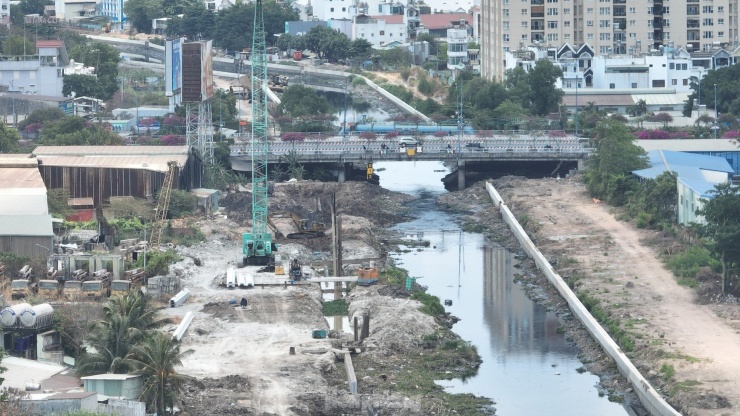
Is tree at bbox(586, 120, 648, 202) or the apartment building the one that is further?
the apartment building

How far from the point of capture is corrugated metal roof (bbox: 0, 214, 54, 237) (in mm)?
59656

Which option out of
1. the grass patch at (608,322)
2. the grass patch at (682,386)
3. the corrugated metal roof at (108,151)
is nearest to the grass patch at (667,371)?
the grass patch at (682,386)

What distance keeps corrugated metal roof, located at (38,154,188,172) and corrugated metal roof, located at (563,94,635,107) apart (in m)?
38.1

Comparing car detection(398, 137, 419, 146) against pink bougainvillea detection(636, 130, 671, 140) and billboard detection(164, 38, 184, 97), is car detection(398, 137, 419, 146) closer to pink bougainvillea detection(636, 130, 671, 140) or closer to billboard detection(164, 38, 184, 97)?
pink bougainvillea detection(636, 130, 671, 140)

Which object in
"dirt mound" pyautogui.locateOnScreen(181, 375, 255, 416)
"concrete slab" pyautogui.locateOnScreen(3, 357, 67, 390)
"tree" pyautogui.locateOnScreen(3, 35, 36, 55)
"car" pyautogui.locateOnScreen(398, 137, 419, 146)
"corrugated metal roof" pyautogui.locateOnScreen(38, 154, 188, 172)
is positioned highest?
"tree" pyautogui.locateOnScreen(3, 35, 36, 55)

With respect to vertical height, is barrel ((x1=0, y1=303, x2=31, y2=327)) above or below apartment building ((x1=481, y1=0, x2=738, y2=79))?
below

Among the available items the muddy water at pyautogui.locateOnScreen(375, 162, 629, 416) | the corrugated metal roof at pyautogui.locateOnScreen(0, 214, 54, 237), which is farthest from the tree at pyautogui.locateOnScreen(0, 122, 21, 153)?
the corrugated metal roof at pyautogui.locateOnScreen(0, 214, 54, 237)

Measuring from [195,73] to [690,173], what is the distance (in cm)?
2264

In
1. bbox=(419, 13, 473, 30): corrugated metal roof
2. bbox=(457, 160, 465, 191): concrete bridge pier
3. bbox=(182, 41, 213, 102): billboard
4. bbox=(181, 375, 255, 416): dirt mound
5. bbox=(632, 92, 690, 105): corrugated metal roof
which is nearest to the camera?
bbox=(181, 375, 255, 416): dirt mound

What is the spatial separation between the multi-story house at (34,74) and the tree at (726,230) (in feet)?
209

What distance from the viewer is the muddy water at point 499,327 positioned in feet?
157

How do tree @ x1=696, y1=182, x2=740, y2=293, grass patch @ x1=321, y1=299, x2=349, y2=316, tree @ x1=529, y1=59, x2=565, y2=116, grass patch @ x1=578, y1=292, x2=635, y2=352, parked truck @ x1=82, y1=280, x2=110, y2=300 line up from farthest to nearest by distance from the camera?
tree @ x1=529, y1=59, x2=565, y2=116
grass patch @ x1=321, y1=299, x2=349, y2=316
parked truck @ x1=82, y1=280, x2=110, y2=300
tree @ x1=696, y1=182, x2=740, y2=293
grass patch @ x1=578, y1=292, x2=635, y2=352

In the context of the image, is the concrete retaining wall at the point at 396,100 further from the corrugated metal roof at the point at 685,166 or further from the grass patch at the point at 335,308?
the grass patch at the point at 335,308

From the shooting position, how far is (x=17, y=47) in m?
121
